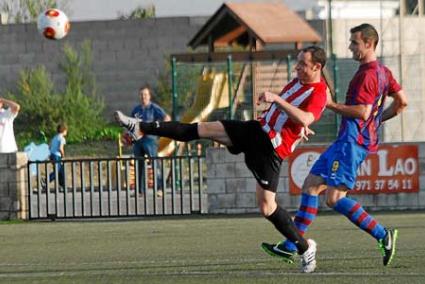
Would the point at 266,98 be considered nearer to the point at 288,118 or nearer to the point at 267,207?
the point at 288,118

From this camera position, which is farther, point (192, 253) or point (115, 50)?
point (115, 50)

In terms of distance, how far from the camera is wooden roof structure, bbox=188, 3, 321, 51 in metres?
32.8

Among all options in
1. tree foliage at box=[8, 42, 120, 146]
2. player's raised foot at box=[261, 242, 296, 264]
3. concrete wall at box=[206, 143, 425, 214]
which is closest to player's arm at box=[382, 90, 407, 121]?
player's raised foot at box=[261, 242, 296, 264]

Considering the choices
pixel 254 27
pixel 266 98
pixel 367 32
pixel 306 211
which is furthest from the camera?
pixel 254 27

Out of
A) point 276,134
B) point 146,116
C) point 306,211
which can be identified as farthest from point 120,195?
point 276,134

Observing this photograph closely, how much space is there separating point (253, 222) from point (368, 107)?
23.2 ft

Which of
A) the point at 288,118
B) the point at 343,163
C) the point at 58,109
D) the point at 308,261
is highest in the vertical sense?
the point at 58,109

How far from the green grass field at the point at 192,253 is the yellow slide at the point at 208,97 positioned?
858cm

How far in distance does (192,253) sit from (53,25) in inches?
464

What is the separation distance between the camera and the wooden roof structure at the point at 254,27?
107 ft

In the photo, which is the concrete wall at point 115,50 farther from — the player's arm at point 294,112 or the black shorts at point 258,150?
the player's arm at point 294,112

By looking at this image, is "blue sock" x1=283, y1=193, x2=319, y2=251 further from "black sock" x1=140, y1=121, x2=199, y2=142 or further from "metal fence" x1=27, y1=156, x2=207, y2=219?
"metal fence" x1=27, y1=156, x2=207, y2=219

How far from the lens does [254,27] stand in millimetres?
32875

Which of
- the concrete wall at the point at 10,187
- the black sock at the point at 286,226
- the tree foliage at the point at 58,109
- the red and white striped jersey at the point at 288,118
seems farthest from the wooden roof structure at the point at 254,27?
the black sock at the point at 286,226
